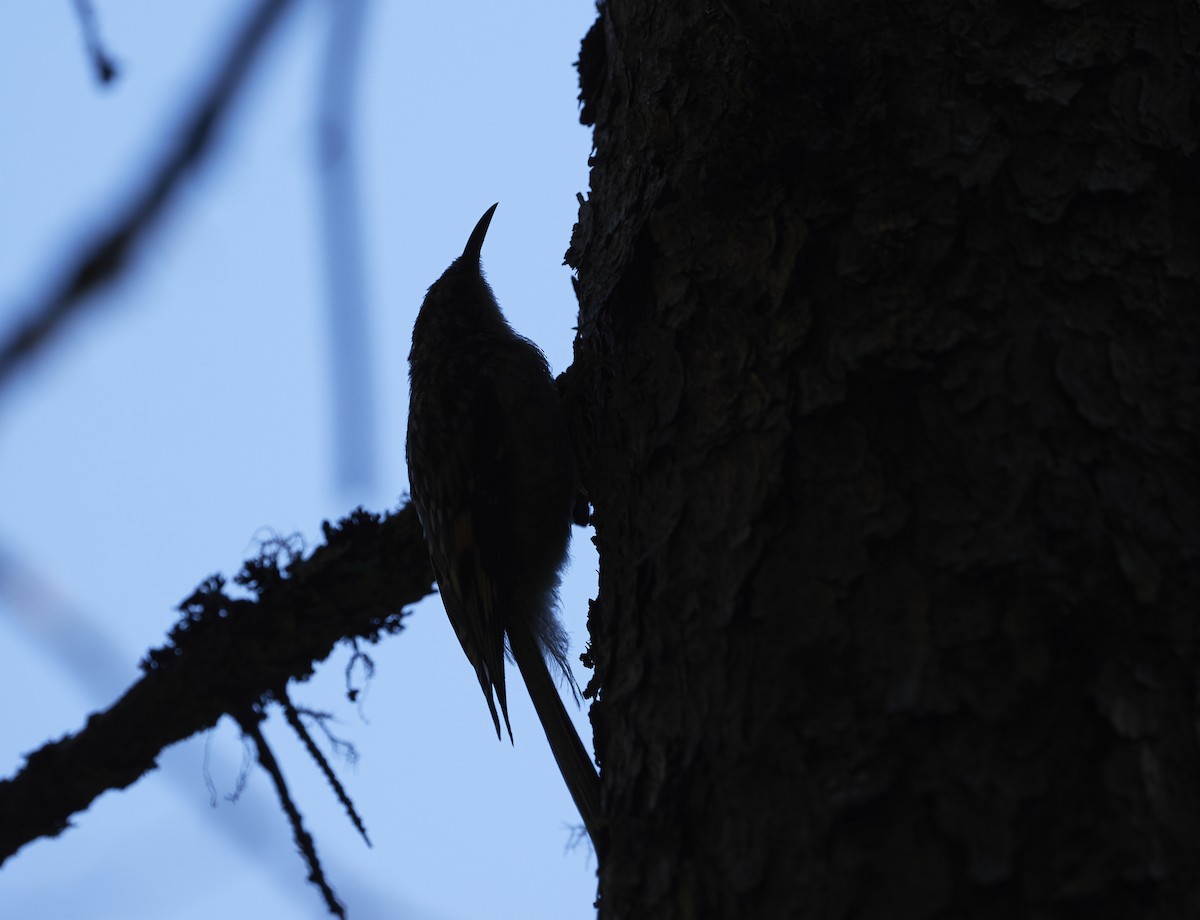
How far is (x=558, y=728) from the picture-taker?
2.89 m

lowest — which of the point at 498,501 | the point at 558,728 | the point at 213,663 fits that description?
the point at 558,728

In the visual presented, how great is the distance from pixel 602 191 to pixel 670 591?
3.56 feet

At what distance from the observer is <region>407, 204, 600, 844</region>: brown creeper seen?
3.37 meters

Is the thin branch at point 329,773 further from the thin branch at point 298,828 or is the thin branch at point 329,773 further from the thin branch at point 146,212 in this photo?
the thin branch at point 146,212

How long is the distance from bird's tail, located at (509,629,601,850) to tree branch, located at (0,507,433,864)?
1.58ft

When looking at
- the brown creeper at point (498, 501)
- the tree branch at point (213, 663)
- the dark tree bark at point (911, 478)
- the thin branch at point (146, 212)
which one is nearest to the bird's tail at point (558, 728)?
the brown creeper at point (498, 501)

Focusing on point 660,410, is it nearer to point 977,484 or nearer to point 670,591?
point 670,591

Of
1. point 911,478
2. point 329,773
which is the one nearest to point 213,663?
point 329,773

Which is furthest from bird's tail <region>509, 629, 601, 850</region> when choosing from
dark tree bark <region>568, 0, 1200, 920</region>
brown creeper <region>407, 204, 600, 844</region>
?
dark tree bark <region>568, 0, 1200, 920</region>

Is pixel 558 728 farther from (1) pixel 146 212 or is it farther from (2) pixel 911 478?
(1) pixel 146 212

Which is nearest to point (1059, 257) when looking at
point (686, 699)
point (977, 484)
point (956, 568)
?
point (977, 484)

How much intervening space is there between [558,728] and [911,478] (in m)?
1.63

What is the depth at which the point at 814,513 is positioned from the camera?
60.0 inches

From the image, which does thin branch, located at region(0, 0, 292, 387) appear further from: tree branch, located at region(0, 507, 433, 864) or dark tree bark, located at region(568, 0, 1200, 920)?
tree branch, located at region(0, 507, 433, 864)
